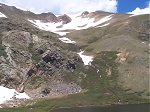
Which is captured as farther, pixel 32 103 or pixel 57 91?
pixel 57 91

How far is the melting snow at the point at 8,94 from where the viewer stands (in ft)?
Answer: 599

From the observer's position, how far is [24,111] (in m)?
153

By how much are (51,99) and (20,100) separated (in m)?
14.6

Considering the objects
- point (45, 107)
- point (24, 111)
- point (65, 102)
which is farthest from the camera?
point (65, 102)

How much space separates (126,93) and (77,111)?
4929 centimetres

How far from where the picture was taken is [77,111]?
15325 centimetres

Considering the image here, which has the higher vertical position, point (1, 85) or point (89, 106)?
point (1, 85)

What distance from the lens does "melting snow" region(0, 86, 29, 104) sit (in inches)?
7187

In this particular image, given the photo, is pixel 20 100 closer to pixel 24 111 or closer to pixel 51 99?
pixel 51 99

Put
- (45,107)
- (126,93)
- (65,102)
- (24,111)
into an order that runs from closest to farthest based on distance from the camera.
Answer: (24,111)
(45,107)
(65,102)
(126,93)

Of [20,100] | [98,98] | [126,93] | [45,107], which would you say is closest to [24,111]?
[45,107]

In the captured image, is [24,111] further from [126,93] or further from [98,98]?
[126,93]

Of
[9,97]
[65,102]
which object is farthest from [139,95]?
[9,97]

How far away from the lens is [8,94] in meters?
189
